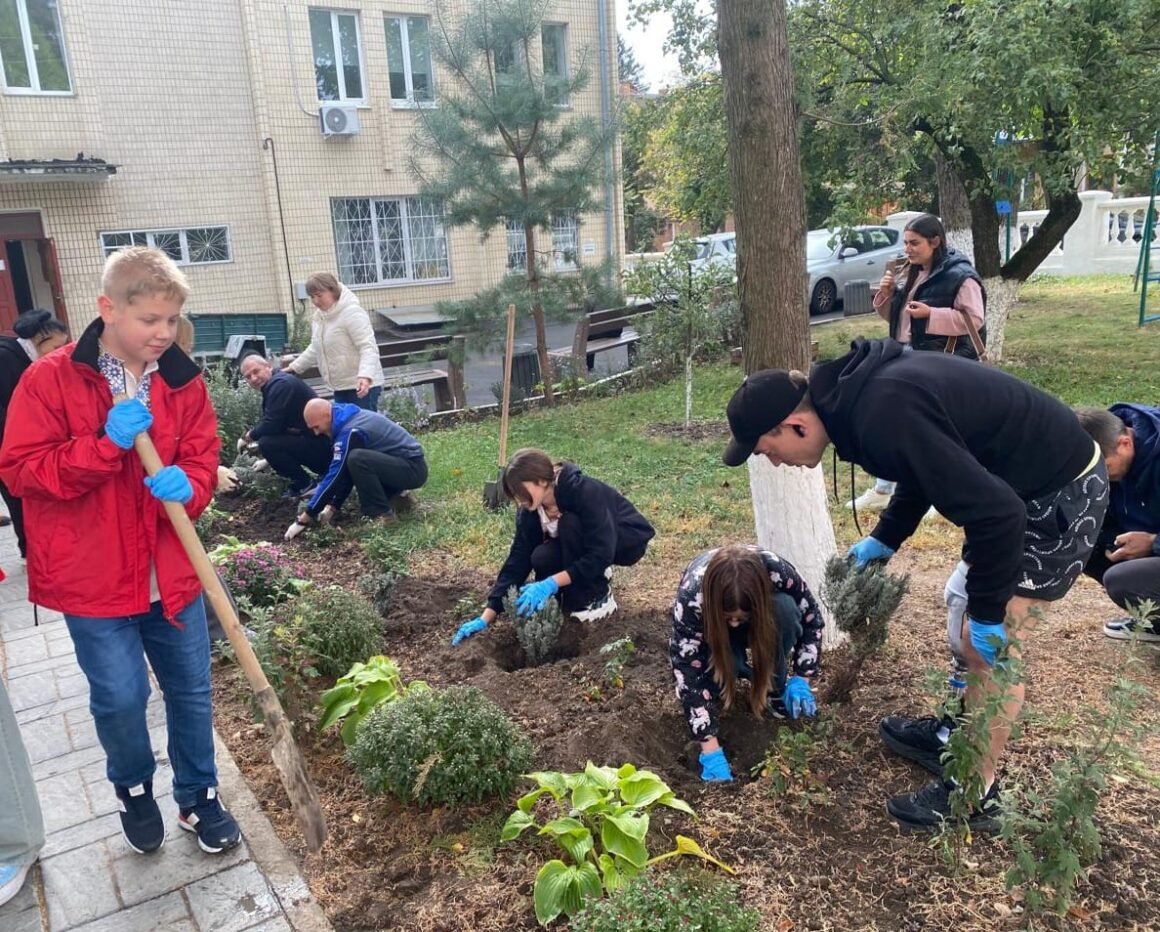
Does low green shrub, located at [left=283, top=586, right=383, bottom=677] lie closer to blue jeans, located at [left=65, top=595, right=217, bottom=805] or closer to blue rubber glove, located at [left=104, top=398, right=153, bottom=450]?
blue jeans, located at [left=65, top=595, right=217, bottom=805]

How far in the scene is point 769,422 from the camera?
2.42 meters

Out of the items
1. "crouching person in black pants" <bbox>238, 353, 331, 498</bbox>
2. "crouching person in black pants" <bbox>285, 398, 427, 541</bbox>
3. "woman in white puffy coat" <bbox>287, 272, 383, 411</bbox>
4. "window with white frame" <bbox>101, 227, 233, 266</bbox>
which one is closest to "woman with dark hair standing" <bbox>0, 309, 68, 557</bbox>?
"crouching person in black pants" <bbox>238, 353, 331, 498</bbox>

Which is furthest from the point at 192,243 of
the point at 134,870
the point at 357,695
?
the point at 134,870

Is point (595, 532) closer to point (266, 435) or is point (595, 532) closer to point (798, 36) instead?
point (266, 435)

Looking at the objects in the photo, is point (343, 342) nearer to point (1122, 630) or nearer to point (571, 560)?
point (571, 560)

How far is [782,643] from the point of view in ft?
9.95

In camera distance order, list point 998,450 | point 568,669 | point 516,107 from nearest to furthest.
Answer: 1. point 998,450
2. point 568,669
3. point 516,107


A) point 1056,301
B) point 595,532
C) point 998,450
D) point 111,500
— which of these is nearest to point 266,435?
point 595,532

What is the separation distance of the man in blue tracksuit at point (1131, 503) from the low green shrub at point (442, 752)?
7.27ft

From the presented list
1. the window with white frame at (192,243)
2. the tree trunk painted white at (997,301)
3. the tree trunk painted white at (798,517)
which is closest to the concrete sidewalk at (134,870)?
the tree trunk painted white at (798,517)

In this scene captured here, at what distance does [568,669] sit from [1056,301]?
14.5 meters

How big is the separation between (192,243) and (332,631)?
14342 mm

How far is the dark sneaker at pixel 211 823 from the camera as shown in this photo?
275 cm

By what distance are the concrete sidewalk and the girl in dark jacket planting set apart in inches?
54.3
